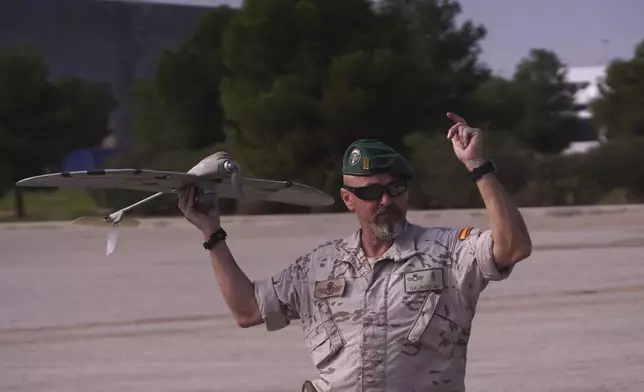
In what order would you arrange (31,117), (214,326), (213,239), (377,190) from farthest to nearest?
(31,117)
(214,326)
(213,239)
(377,190)

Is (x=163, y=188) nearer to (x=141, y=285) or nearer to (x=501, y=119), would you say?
(x=141, y=285)

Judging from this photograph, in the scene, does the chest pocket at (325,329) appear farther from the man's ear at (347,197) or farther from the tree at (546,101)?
the tree at (546,101)

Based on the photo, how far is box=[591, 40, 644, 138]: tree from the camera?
1614 inches

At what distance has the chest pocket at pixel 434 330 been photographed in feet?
12.0

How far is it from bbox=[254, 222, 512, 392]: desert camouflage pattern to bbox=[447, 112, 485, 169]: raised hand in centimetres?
25

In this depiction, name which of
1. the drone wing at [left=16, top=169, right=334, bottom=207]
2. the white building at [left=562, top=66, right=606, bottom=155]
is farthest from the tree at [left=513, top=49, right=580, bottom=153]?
the drone wing at [left=16, top=169, right=334, bottom=207]

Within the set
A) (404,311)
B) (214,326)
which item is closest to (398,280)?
(404,311)

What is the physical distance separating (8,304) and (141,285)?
193 cm

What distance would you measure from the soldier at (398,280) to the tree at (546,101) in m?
42.0

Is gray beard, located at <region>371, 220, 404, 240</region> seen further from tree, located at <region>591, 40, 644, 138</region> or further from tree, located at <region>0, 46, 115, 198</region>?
tree, located at <region>591, 40, 644, 138</region>

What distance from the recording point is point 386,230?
148 inches

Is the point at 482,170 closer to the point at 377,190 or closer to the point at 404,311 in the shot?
the point at 377,190

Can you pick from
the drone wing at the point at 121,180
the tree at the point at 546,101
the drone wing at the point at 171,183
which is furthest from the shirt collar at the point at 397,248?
the tree at the point at 546,101

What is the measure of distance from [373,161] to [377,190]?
0.10 m
